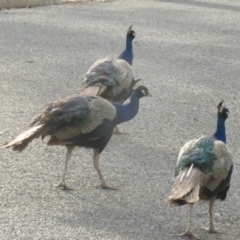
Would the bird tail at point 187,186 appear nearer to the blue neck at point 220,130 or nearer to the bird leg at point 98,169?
the blue neck at point 220,130

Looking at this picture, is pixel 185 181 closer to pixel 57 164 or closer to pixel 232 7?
pixel 57 164

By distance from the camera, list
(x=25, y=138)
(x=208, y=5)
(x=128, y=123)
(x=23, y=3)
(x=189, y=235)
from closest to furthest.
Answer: (x=189, y=235)
(x=25, y=138)
(x=128, y=123)
(x=23, y=3)
(x=208, y=5)

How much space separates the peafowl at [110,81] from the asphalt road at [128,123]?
18.9 inches

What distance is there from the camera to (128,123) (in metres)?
8.75

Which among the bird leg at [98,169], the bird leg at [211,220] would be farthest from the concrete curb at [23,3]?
the bird leg at [211,220]

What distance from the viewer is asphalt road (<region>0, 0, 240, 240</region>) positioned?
5922mm

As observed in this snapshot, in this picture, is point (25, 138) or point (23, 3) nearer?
point (25, 138)

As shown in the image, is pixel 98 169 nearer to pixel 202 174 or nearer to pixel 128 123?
pixel 202 174

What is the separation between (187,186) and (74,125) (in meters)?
1.37

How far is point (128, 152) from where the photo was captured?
25.2ft

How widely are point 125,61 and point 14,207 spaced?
3044 millimetres

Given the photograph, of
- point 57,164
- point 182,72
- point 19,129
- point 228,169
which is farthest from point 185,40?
point 228,169

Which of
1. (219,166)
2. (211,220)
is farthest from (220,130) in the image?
(211,220)

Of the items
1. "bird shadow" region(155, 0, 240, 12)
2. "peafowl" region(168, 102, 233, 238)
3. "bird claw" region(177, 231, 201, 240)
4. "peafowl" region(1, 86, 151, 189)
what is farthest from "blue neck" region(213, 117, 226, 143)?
"bird shadow" region(155, 0, 240, 12)
